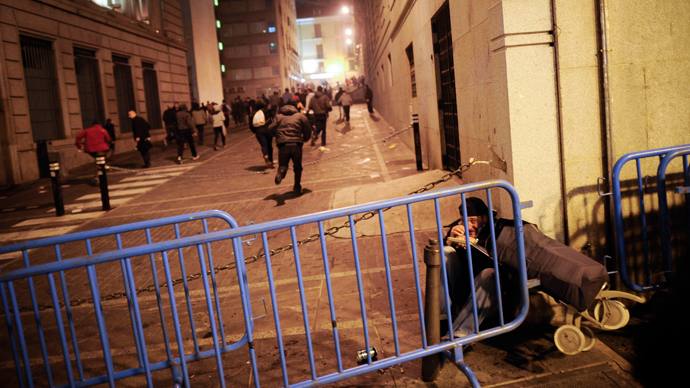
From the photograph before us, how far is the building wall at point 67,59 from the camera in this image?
1600 cm

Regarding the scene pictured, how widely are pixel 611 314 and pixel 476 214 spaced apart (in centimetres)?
122

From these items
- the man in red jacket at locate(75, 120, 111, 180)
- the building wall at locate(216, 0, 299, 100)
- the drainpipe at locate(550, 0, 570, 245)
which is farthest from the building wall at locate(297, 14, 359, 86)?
the drainpipe at locate(550, 0, 570, 245)

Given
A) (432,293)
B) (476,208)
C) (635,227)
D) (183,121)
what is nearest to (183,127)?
(183,121)

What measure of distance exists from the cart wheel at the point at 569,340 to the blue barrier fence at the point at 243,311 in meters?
0.39

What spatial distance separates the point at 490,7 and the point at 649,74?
1.59 metres

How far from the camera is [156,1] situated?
2789 centimetres

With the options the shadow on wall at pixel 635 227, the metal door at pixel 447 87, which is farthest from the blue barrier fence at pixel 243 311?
the metal door at pixel 447 87

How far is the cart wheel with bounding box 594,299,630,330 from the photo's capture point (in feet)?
13.0

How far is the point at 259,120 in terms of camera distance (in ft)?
47.3

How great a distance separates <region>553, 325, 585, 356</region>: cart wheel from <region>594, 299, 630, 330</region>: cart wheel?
251mm

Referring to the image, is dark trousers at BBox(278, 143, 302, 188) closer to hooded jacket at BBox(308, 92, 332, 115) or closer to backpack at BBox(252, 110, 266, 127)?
backpack at BBox(252, 110, 266, 127)

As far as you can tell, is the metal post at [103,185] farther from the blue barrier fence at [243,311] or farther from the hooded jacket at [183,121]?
the hooded jacket at [183,121]

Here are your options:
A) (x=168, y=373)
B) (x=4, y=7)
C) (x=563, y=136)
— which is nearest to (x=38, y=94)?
(x=4, y=7)

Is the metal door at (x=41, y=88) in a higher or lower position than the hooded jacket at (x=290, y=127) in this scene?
higher
